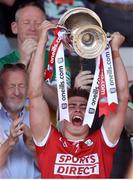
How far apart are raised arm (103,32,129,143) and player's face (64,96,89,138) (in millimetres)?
142

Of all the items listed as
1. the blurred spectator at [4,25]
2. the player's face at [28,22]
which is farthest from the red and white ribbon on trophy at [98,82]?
the blurred spectator at [4,25]

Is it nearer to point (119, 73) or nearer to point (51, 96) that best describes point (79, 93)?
point (51, 96)

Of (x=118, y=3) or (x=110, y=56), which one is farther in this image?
(x=118, y=3)

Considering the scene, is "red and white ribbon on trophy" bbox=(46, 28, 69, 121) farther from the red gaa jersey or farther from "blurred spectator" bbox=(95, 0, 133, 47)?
"blurred spectator" bbox=(95, 0, 133, 47)

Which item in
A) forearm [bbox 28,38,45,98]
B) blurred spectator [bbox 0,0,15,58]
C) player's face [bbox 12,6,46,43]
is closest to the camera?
forearm [bbox 28,38,45,98]

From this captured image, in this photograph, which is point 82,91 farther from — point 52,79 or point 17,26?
point 17,26

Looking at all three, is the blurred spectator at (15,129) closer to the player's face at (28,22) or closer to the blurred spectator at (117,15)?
the player's face at (28,22)

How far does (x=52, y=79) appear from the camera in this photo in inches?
184

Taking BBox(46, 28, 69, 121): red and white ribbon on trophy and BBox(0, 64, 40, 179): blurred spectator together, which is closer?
BBox(46, 28, 69, 121): red and white ribbon on trophy

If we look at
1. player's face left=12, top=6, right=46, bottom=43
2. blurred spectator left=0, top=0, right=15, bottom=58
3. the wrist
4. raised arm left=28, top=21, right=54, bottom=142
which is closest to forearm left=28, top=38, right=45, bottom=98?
raised arm left=28, top=21, right=54, bottom=142

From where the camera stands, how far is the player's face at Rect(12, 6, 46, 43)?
15.6ft

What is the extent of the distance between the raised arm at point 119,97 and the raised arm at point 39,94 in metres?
0.38

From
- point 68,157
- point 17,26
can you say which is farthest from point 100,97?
point 17,26

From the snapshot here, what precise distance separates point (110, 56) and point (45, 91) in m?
0.57
